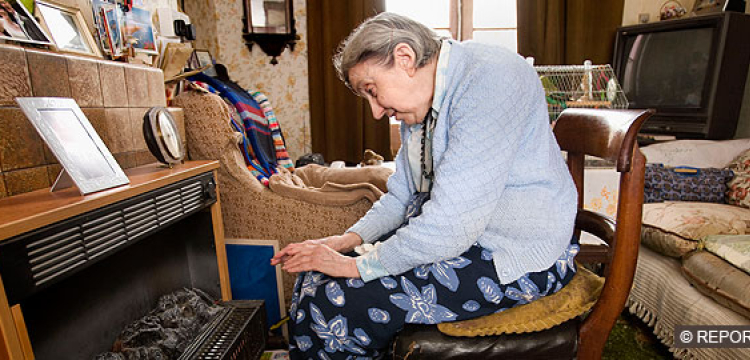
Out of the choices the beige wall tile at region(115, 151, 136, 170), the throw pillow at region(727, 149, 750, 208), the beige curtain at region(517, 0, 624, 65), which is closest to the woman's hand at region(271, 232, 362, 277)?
the beige wall tile at region(115, 151, 136, 170)

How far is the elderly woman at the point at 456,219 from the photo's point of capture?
0.81 metres

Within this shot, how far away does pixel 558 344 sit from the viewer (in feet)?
2.69

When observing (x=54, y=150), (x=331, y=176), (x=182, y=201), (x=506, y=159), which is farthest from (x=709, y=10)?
(x=54, y=150)

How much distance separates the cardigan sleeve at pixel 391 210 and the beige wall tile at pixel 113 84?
0.92 m

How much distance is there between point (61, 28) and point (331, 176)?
50.0 inches

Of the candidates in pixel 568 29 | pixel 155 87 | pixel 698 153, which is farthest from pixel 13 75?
pixel 568 29

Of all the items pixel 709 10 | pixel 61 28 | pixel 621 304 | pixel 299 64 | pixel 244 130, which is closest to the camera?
pixel 621 304

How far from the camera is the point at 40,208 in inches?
32.3

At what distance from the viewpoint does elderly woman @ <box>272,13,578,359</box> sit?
31.8 inches

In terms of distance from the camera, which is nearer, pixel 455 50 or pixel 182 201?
pixel 455 50

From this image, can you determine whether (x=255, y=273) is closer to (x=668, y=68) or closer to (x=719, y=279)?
(x=719, y=279)

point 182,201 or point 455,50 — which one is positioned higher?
point 455,50

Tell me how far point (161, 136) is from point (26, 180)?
1.19 feet

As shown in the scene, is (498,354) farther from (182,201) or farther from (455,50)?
(182,201)
